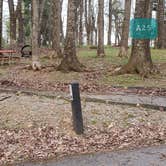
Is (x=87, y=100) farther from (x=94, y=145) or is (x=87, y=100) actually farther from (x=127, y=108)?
(x=94, y=145)

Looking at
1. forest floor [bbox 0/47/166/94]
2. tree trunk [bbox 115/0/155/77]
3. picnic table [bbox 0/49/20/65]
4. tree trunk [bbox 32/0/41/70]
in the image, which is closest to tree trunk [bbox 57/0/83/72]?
forest floor [bbox 0/47/166/94]

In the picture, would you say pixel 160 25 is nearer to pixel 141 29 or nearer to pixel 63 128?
pixel 141 29

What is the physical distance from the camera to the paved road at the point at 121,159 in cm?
609

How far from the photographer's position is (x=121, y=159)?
6273 millimetres

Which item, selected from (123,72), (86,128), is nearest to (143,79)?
(123,72)

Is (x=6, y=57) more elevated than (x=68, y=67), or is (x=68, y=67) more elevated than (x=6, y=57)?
(x=6, y=57)

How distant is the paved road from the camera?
6090 mm

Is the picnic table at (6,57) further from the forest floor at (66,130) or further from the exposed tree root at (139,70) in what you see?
the forest floor at (66,130)

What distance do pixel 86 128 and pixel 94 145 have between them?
77 cm

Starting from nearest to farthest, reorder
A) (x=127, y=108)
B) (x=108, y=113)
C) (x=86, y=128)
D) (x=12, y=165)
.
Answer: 1. (x=12, y=165)
2. (x=86, y=128)
3. (x=108, y=113)
4. (x=127, y=108)

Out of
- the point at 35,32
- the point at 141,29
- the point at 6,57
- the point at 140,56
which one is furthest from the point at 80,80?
the point at 6,57

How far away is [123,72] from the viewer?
1441cm

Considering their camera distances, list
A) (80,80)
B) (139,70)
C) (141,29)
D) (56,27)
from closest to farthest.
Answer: (80,80) → (139,70) → (141,29) → (56,27)

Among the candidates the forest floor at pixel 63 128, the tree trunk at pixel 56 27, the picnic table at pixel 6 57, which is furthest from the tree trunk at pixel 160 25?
the forest floor at pixel 63 128
